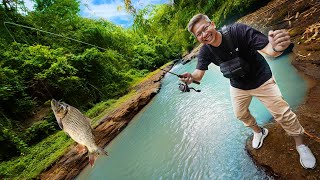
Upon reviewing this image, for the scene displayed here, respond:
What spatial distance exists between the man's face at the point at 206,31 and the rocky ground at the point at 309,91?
6.45ft

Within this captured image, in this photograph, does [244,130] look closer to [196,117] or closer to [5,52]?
[196,117]

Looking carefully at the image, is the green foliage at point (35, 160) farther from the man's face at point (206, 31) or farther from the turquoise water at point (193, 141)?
the man's face at point (206, 31)

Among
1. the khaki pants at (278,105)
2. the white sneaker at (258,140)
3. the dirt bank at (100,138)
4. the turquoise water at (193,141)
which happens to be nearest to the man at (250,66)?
the khaki pants at (278,105)

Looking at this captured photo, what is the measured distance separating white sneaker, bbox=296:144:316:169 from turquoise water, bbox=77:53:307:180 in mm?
589

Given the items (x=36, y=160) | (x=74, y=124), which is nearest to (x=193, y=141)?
(x=74, y=124)

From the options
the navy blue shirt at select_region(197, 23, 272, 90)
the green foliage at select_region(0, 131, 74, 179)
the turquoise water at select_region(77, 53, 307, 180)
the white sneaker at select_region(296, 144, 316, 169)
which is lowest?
the turquoise water at select_region(77, 53, 307, 180)

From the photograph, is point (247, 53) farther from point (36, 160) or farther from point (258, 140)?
point (36, 160)

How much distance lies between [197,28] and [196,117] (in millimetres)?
4313

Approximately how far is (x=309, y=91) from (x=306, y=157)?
2496mm

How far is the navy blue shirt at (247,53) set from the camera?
8.34 feet

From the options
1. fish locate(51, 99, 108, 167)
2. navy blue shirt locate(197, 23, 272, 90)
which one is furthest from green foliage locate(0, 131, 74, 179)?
navy blue shirt locate(197, 23, 272, 90)

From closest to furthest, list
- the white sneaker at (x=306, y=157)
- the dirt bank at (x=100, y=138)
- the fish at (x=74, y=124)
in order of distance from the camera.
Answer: the fish at (x=74, y=124) < the white sneaker at (x=306, y=157) < the dirt bank at (x=100, y=138)

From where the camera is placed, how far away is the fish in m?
2.25

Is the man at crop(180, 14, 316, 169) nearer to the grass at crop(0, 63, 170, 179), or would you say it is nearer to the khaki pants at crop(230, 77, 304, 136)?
the khaki pants at crop(230, 77, 304, 136)
